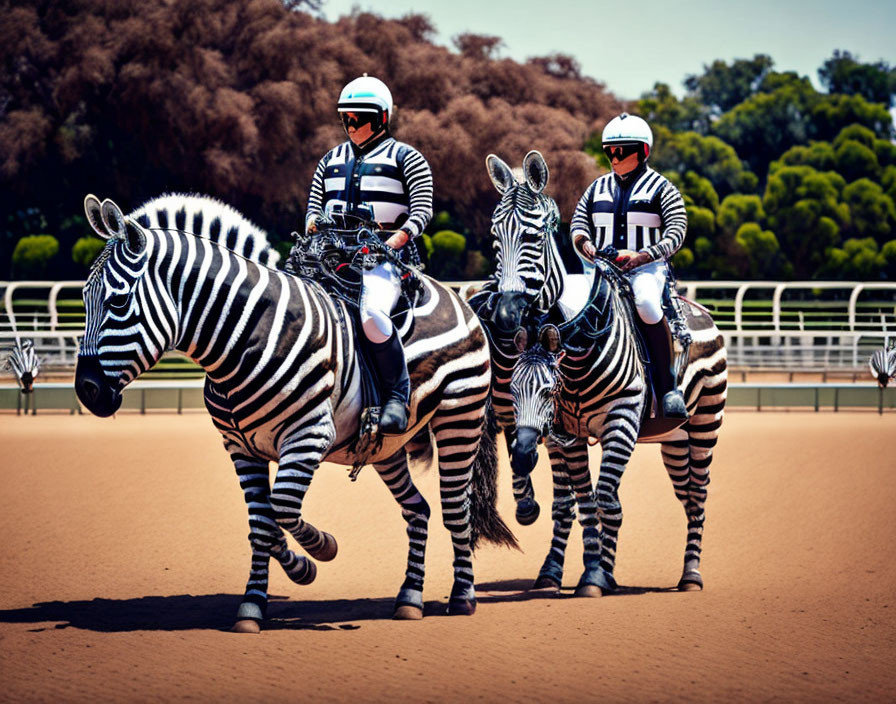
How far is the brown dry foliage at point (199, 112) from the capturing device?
32906mm

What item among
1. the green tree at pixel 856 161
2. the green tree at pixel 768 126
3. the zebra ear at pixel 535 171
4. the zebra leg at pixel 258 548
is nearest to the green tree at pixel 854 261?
the green tree at pixel 856 161

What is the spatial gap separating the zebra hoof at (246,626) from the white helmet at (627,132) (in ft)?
14.1

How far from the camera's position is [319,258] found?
7.79 metres

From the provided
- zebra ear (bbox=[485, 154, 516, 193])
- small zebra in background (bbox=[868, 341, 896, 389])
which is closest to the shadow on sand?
zebra ear (bbox=[485, 154, 516, 193])

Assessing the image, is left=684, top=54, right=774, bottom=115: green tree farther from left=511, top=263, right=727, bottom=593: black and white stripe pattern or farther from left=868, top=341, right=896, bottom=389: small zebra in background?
left=511, top=263, right=727, bottom=593: black and white stripe pattern

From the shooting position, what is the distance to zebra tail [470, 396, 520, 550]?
9289 mm

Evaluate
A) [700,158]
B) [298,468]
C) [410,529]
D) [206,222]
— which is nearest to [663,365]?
[410,529]

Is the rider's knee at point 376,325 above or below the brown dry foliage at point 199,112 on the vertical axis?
below

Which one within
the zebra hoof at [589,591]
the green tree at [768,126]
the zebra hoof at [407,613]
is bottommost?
the zebra hoof at [589,591]

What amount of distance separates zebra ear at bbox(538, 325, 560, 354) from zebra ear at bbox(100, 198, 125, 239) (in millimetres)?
2745

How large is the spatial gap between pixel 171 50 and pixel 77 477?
22018 millimetres

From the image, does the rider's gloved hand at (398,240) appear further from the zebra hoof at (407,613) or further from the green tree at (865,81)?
the green tree at (865,81)

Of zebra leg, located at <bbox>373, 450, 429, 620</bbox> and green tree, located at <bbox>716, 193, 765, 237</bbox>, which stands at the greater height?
green tree, located at <bbox>716, 193, 765, 237</bbox>

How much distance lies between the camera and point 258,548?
7172 mm
